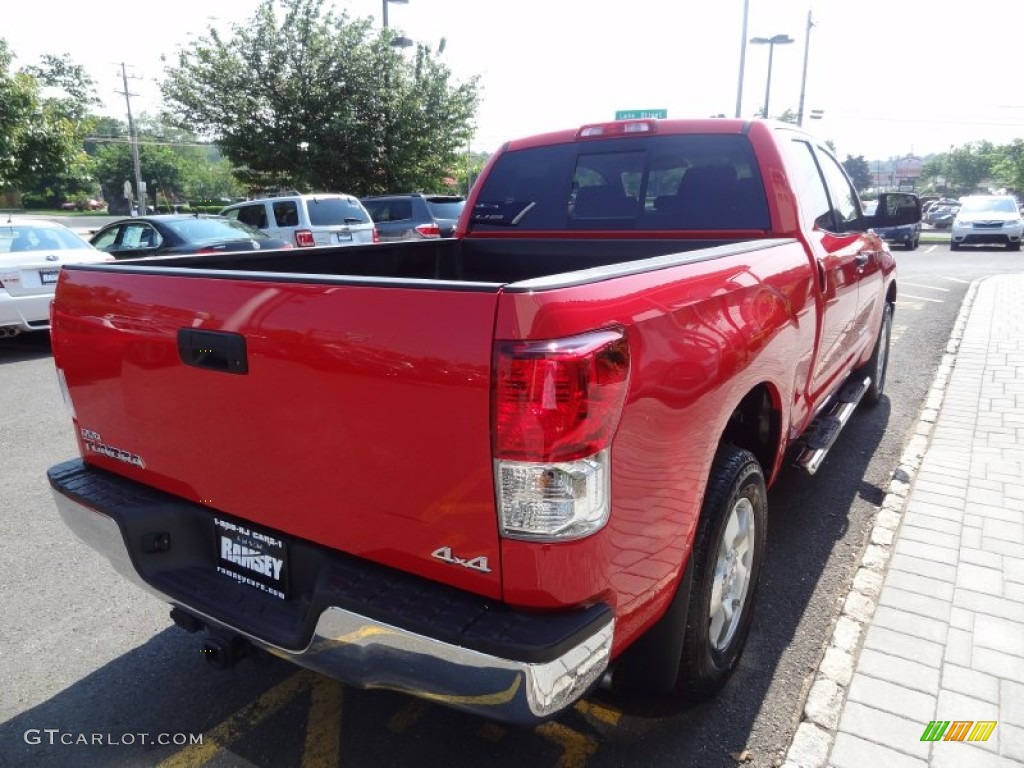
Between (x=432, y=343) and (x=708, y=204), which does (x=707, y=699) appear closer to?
(x=432, y=343)

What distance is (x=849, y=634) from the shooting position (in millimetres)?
2986

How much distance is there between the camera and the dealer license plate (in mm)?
2141

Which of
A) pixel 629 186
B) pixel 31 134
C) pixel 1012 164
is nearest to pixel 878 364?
pixel 629 186

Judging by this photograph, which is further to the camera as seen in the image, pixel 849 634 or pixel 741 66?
pixel 741 66

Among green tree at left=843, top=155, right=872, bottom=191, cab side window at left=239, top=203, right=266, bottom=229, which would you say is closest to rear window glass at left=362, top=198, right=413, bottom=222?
cab side window at left=239, top=203, right=266, bottom=229

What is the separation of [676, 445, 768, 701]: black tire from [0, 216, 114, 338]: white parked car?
25.2 ft

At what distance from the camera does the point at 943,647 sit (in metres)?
2.89

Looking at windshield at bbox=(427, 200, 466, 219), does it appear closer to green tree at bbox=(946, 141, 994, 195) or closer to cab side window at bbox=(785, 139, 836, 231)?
cab side window at bbox=(785, 139, 836, 231)

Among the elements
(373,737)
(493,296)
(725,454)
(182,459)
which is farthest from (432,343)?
(373,737)

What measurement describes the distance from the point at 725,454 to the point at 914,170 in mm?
152401

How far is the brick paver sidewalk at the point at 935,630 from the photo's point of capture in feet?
7.89

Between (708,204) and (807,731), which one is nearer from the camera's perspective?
(807,731)

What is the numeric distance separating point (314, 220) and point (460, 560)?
40.2 ft

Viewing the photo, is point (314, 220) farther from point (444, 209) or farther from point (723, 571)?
point (723, 571)
